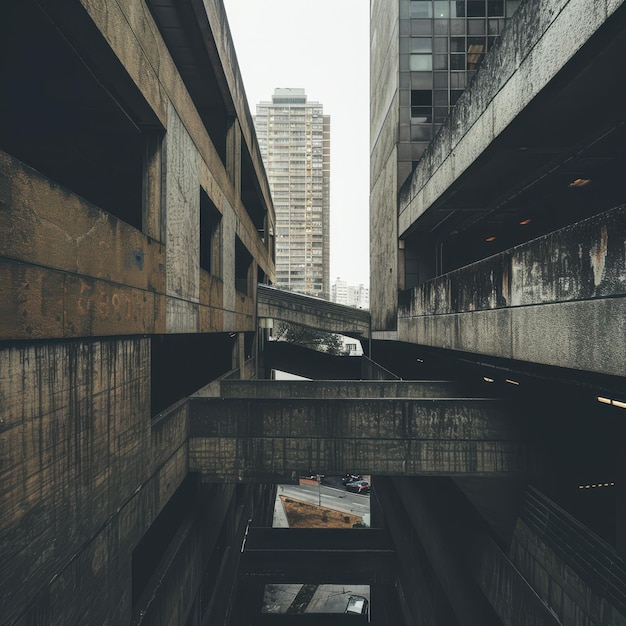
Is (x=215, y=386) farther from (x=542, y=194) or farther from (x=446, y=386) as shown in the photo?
(x=542, y=194)

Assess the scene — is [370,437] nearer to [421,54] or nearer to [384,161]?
[384,161]

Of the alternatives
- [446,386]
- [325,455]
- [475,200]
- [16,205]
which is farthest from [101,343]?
[475,200]

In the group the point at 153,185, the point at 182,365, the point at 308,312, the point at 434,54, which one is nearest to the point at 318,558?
the point at 182,365

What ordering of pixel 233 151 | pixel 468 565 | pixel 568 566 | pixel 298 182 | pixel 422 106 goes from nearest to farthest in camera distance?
pixel 568 566 → pixel 468 565 → pixel 233 151 → pixel 422 106 → pixel 298 182

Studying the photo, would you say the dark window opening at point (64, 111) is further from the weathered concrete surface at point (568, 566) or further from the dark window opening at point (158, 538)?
the weathered concrete surface at point (568, 566)

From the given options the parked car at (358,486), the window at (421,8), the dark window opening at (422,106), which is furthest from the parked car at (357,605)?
the window at (421,8)

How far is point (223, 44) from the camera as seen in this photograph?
12477 millimetres

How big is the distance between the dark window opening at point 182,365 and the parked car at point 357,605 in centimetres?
1668

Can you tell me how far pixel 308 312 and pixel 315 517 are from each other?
19.3 metres

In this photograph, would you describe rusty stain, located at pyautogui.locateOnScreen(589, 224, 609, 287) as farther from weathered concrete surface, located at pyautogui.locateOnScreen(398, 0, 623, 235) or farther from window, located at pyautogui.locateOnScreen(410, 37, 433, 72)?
window, located at pyautogui.locateOnScreen(410, 37, 433, 72)

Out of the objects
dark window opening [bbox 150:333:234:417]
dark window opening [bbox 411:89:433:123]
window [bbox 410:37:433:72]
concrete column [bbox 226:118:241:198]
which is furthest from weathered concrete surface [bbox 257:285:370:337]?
window [bbox 410:37:433:72]

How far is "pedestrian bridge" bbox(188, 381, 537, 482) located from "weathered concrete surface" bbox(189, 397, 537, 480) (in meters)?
0.02

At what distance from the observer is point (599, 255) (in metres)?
5.63

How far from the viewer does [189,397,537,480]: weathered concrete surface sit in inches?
377
